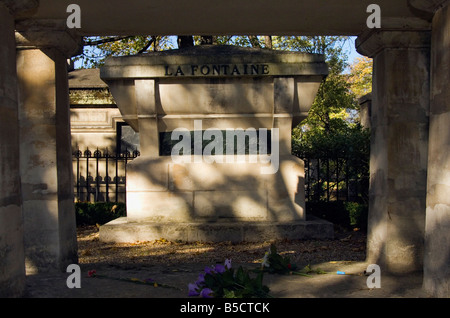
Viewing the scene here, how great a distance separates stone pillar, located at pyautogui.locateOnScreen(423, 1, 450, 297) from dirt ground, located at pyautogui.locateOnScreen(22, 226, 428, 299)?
36 cm

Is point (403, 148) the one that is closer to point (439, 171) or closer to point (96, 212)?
point (439, 171)

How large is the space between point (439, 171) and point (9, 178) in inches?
154

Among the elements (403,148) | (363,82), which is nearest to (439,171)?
(403,148)

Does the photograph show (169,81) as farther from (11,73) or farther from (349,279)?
(349,279)

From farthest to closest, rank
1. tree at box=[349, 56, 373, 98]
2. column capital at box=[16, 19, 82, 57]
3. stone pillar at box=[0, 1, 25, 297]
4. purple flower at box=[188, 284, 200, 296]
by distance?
tree at box=[349, 56, 373, 98] → column capital at box=[16, 19, 82, 57] → purple flower at box=[188, 284, 200, 296] → stone pillar at box=[0, 1, 25, 297]

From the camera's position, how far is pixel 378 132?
18.3 feet

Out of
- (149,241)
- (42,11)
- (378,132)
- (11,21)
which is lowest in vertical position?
(149,241)

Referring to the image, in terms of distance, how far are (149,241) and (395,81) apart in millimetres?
4922

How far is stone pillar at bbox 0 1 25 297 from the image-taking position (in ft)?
12.6

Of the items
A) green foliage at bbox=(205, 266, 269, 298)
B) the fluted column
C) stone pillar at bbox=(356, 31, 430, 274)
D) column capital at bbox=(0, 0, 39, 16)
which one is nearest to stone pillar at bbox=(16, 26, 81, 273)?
column capital at bbox=(0, 0, 39, 16)

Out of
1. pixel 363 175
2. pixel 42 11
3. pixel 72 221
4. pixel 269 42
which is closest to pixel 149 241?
pixel 72 221

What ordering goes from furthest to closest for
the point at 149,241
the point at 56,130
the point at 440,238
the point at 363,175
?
the point at 363,175 → the point at 149,241 → the point at 56,130 → the point at 440,238

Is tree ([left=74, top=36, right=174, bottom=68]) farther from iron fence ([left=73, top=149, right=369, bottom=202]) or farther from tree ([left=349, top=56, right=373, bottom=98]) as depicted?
tree ([left=349, top=56, right=373, bottom=98])

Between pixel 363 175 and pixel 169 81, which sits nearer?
pixel 169 81
